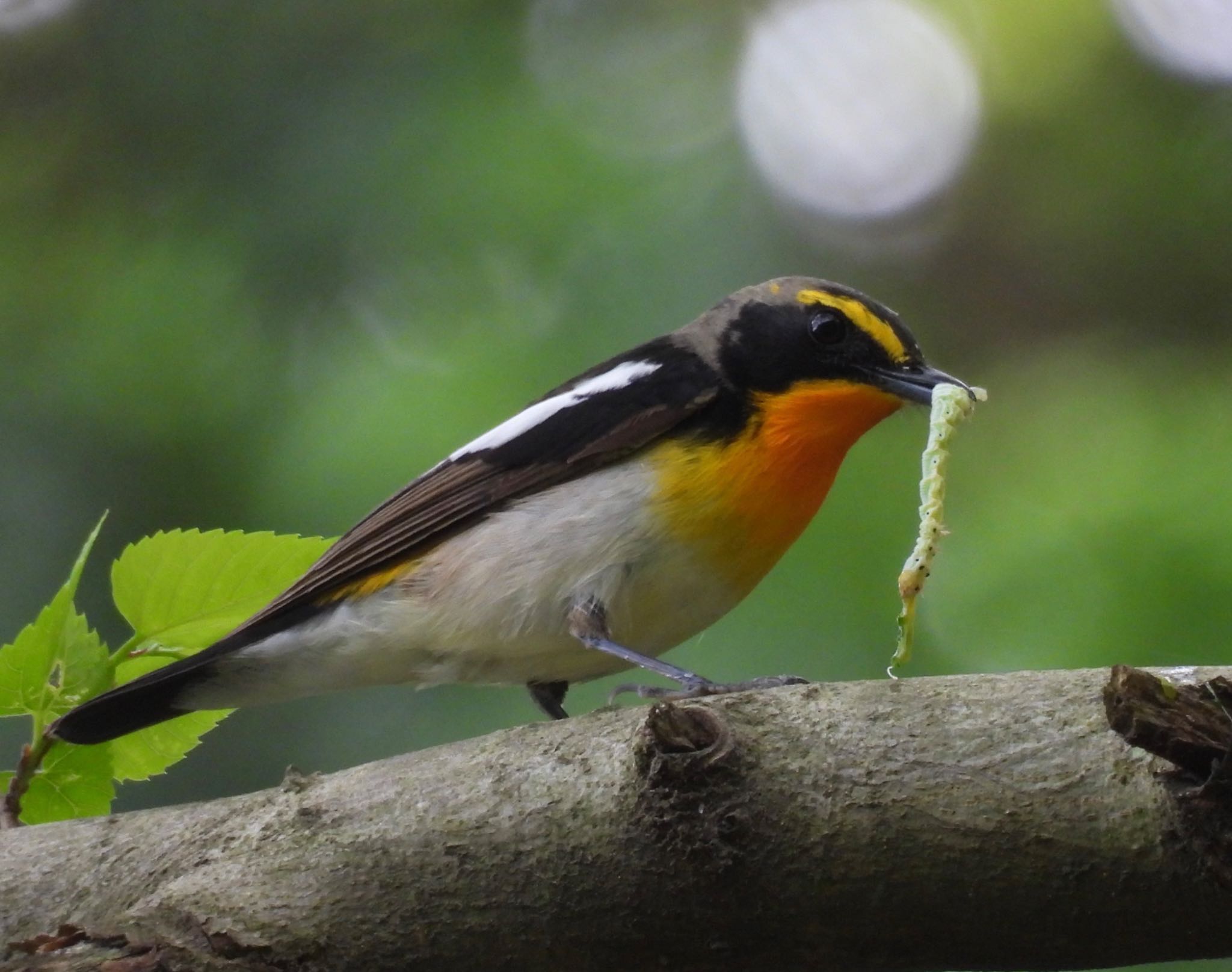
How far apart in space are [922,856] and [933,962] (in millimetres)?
170

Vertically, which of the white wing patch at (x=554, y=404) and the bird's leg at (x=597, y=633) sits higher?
Result: the white wing patch at (x=554, y=404)

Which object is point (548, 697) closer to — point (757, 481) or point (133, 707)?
point (757, 481)

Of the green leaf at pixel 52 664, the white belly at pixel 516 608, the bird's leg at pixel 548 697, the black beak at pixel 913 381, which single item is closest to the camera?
the green leaf at pixel 52 664

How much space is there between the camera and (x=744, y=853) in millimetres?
1823

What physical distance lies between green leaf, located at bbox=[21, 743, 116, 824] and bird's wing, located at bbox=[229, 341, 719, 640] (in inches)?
21.7

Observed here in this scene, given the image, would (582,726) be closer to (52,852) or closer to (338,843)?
(338,843)

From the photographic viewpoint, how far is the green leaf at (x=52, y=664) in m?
2.45

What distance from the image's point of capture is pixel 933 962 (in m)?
1.83

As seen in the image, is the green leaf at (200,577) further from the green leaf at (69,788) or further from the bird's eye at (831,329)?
the bird's eye at (831,329)

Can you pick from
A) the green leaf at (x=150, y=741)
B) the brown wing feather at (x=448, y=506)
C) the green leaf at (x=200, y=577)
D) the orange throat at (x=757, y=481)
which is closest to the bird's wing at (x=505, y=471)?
the brown wing feather at (x=448, y=506)

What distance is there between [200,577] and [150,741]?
463 millimetres

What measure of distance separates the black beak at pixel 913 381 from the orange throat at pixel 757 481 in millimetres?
164

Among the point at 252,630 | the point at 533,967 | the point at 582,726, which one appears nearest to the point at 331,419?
the point at 252,630

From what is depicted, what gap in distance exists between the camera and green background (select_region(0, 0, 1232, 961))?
3607 millimetres
